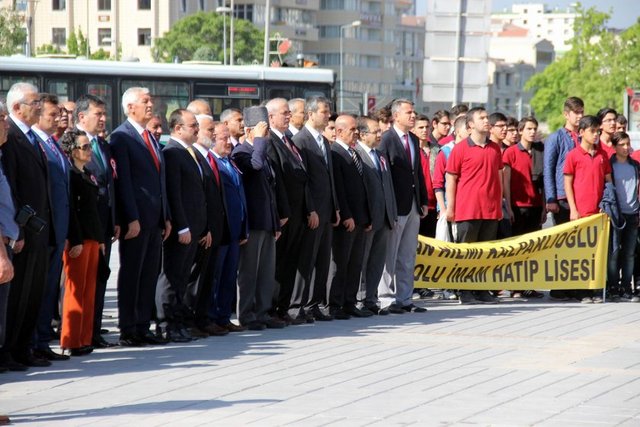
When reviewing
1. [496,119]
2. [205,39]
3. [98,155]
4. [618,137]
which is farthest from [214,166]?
[205,39]

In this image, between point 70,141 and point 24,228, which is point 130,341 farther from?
point 24,228

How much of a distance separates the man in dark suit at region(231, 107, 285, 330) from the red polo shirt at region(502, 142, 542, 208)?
4.63m

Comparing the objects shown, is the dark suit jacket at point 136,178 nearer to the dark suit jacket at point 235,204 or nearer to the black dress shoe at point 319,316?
the dark suit jacket at point 235,204

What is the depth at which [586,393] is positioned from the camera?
387 inches

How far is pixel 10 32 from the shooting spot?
53.3 meters

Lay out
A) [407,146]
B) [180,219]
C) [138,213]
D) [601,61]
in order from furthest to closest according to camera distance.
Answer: [601,61]
[407,146]
[180,219]
[138,213]

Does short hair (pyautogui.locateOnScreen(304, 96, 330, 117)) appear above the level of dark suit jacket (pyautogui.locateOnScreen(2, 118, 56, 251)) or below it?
above

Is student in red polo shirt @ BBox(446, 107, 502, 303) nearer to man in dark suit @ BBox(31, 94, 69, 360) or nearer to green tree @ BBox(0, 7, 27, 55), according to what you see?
man in dark suit @ BBox(31, 94, 69, 360)

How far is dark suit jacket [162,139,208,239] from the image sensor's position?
41.3ft

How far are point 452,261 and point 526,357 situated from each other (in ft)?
15.5

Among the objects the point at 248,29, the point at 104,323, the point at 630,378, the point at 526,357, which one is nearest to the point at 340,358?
the point at 526,357

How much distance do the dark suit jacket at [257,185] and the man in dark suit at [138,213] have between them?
1248mm

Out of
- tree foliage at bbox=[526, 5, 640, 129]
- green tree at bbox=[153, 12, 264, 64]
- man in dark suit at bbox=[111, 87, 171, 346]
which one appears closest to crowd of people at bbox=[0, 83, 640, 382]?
man in dark suit at bbox=[111, 87, 171, 346]

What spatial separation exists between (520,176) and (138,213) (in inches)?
261
